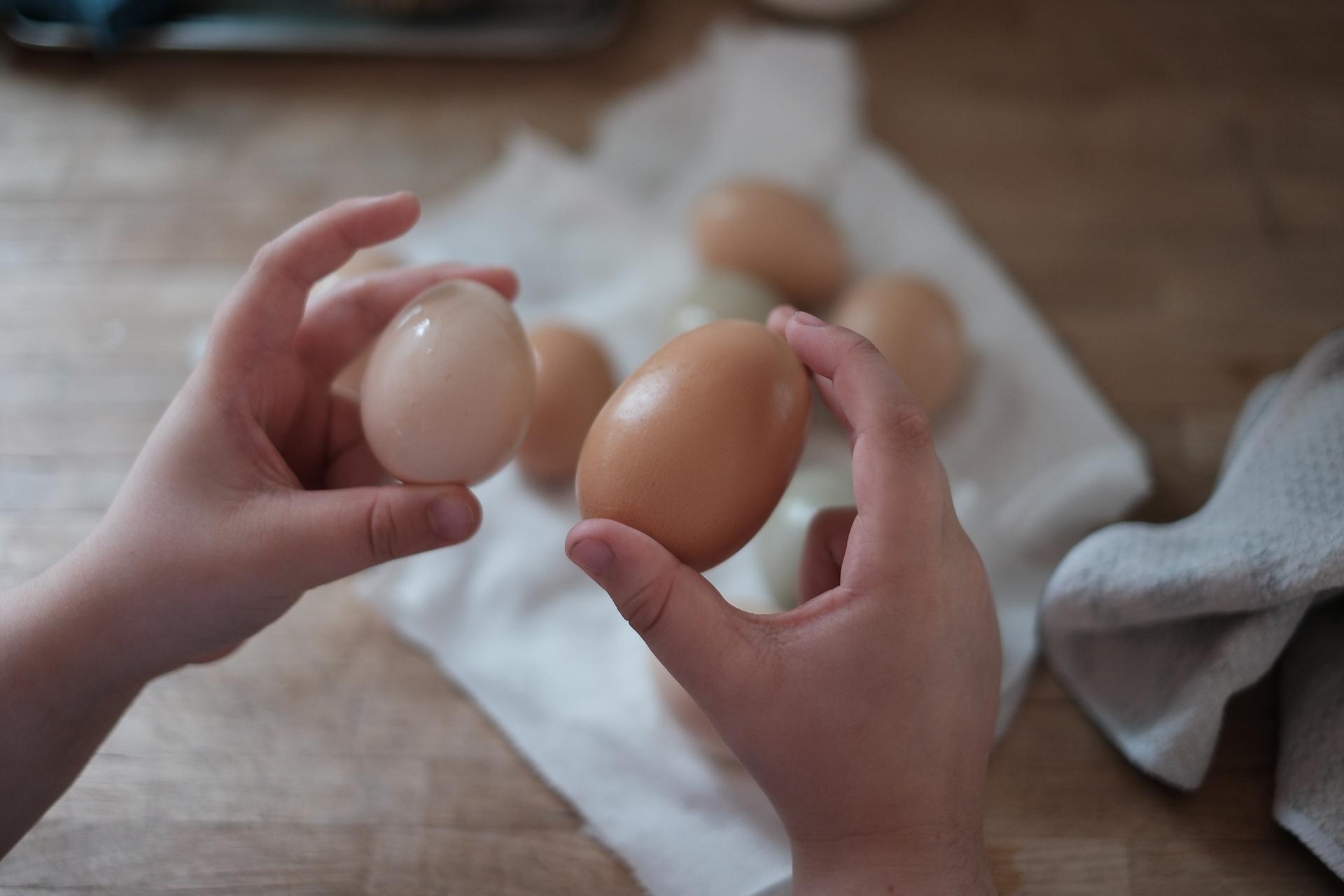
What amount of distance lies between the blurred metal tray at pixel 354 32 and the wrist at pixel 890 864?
1241mm

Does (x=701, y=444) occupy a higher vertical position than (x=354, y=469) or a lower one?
higher

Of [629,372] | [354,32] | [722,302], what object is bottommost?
[629,372]

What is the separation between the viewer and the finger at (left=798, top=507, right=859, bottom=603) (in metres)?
0.84

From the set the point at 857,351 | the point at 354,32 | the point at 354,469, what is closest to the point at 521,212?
the point at 354,32

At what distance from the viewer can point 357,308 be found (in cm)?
91

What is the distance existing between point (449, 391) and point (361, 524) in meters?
0.11

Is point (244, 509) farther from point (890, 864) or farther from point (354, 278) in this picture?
point (890, 864)

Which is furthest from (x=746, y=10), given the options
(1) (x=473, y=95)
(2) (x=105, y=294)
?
(2) (x=105, y=294)

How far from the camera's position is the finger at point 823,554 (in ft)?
2.75

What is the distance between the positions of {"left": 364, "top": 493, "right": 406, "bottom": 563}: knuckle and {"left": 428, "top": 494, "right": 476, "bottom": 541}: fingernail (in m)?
0.03

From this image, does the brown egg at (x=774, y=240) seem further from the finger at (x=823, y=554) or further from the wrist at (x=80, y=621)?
the wrist at (x=80, y=621)

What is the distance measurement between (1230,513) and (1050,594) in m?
0.17

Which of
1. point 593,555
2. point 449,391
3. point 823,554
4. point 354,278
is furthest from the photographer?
point 354,278

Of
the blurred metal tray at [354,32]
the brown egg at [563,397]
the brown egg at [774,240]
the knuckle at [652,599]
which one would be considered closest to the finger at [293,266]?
the brown egg at [563,397]
